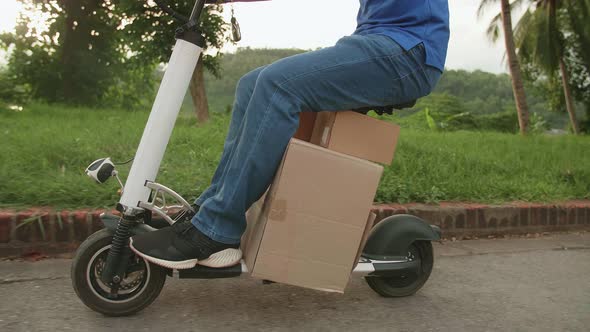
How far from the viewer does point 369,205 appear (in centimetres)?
212

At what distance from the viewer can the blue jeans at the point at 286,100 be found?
2.00 m

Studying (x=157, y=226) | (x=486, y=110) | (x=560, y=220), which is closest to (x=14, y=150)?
(x=157, y=226)

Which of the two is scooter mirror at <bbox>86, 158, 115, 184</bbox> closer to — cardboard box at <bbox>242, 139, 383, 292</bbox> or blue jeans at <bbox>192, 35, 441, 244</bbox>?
blue jeans at <bbox>192, 35, 441, 244</bbox>

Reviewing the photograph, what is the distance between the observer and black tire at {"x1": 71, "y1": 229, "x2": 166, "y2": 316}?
198 centimetres

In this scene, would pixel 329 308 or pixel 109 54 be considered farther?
pixel 109 54

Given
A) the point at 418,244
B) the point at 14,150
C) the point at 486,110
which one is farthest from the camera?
the point at 486,110

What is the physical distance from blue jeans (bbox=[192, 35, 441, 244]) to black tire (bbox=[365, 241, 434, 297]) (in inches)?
29.3

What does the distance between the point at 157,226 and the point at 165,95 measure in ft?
1.73

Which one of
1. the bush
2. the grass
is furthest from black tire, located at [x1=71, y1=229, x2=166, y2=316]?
the bush

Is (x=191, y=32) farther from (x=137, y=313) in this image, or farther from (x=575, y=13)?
(x=575, y=13)

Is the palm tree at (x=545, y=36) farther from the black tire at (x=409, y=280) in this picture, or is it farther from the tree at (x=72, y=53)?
the black tire at (x=409, y=280)

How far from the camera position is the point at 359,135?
2.12 meters

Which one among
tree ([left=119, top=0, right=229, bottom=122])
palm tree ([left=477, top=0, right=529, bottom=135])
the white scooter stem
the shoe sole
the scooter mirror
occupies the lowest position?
the shoe sole

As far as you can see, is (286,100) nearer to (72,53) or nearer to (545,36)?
(72,53)
